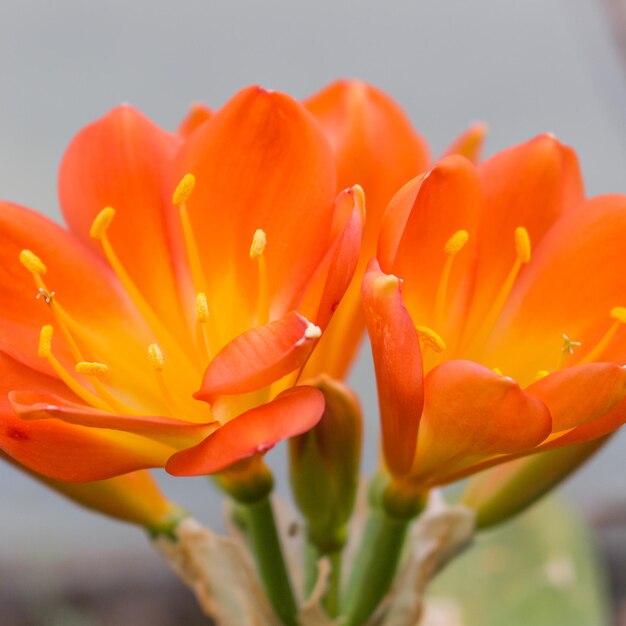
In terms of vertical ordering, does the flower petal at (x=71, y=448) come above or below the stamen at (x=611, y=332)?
above

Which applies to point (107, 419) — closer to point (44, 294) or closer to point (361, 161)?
point (44, 294)

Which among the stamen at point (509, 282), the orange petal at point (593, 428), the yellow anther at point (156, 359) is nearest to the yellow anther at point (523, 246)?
the stamen at point (509, 282)

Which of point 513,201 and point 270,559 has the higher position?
point 513,201

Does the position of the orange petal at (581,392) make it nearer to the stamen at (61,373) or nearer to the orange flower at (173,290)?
the orange flower at (173,290)

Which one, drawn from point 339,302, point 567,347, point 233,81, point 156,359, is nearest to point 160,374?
point 156,359

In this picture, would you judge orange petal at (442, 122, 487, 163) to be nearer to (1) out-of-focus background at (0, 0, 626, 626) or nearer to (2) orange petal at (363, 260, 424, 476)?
(2) orange petal at (363, 260, 424, 476)

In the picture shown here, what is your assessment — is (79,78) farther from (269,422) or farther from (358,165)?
(269,422)
